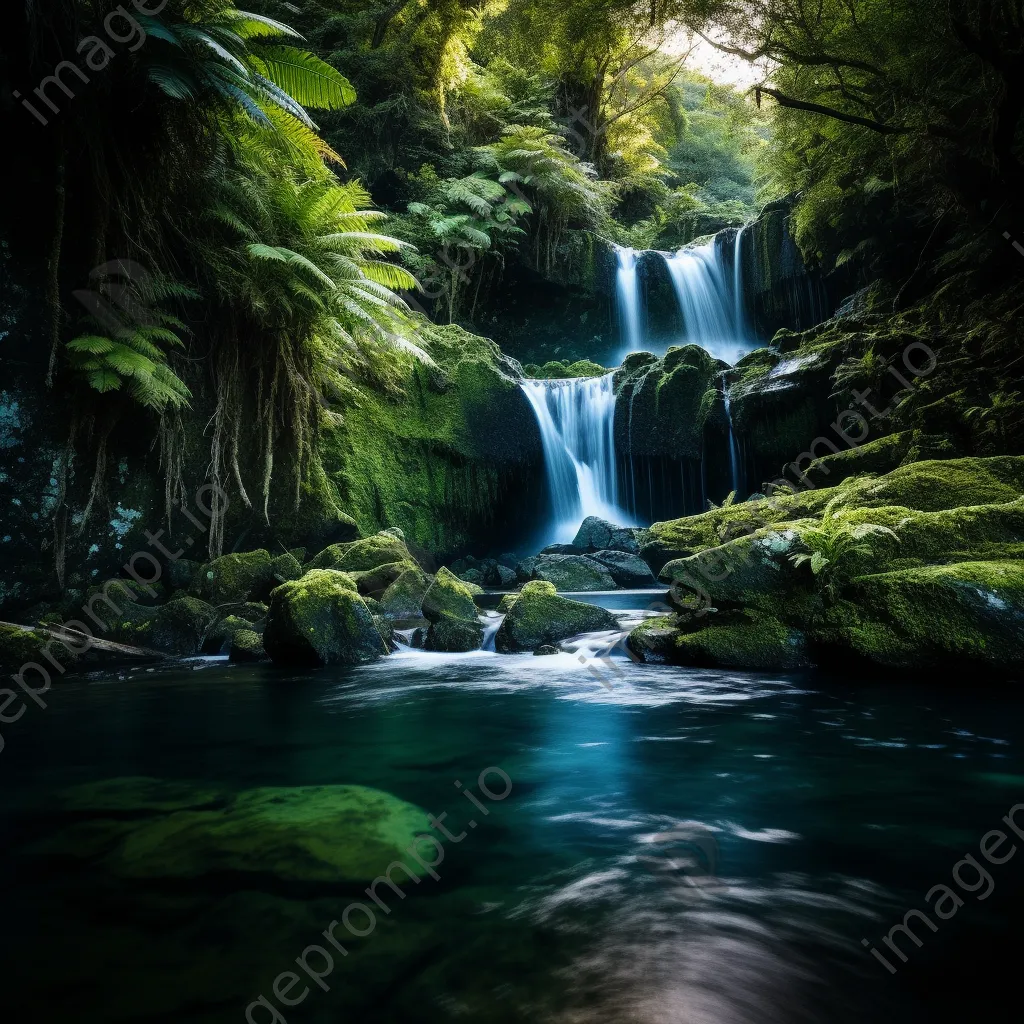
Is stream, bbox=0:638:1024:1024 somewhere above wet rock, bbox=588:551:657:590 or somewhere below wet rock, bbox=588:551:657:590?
below

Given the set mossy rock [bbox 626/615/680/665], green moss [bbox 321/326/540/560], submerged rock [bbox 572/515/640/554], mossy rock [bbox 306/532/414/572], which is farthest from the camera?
submerged rock [bbox 572/515/640/554]

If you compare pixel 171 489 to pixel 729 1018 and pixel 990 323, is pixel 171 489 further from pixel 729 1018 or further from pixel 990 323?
pixel 990 323

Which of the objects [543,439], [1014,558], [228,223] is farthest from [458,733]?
[543,439]

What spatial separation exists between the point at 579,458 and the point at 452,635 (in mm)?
8534

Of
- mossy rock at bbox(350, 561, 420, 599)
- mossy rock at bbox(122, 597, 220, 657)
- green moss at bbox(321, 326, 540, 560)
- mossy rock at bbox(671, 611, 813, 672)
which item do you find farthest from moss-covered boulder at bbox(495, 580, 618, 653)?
green moss at bbox(321, 326, 540, 560)

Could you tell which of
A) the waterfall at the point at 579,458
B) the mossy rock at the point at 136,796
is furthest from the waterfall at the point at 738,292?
the mossy rock at the point at 136,796

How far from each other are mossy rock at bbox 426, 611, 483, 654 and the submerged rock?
20.2 feet

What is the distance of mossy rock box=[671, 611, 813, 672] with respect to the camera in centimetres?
523

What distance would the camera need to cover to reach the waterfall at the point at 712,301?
18.0 metres

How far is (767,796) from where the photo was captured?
9.29ft

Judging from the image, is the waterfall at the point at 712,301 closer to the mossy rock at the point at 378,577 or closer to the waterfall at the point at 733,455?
the waterfall at the point at 733,455

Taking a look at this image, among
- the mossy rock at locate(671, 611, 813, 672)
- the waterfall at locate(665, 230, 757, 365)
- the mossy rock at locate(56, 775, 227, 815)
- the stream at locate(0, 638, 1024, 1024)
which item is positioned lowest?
the stream at locate(0, 638, 1024, 1024)

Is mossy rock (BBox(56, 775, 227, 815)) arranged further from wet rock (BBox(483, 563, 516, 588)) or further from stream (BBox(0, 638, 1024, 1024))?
wet rock (BBox(483, 563, 516, 588))

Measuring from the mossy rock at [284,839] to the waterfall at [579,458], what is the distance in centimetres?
1187
